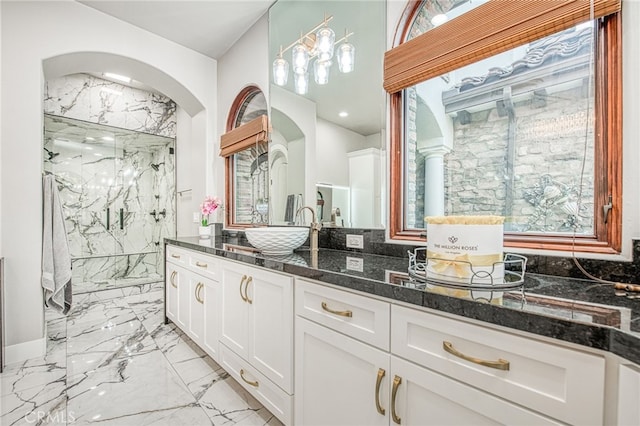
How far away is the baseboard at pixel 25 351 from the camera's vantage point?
6.91 ft

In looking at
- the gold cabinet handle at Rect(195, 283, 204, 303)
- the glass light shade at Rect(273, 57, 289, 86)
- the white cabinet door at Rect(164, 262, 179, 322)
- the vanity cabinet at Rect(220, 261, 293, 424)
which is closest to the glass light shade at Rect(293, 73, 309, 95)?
the glass light shade at Rect(273, 57, 289, 86)

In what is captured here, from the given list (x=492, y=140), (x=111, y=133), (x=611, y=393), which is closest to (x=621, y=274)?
(x=611, y=393)

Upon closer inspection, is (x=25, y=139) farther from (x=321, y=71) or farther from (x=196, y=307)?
(x=321, y=71)

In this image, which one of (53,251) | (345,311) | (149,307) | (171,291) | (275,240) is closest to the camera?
(345,311)

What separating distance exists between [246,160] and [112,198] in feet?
9.57

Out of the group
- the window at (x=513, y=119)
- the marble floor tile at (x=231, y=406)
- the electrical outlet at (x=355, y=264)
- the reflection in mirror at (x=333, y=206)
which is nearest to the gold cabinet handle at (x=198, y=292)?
the marble floor tile at (x=231, y=406)

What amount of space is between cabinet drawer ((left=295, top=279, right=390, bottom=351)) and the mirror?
0.68m

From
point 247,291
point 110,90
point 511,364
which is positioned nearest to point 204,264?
point 247,291

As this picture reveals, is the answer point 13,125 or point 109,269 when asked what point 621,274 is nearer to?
point 13,125

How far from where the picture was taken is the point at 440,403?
2.76 feet

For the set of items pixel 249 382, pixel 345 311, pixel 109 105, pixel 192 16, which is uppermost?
pixel 192 16

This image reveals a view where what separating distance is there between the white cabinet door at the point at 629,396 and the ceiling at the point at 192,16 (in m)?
2.97

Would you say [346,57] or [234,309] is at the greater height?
[346,57]

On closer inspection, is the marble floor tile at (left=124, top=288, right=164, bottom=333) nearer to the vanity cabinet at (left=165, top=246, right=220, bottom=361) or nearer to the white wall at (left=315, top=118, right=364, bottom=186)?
the vanity cabinet at (left=165, top=246, right=220, bottom=361)
